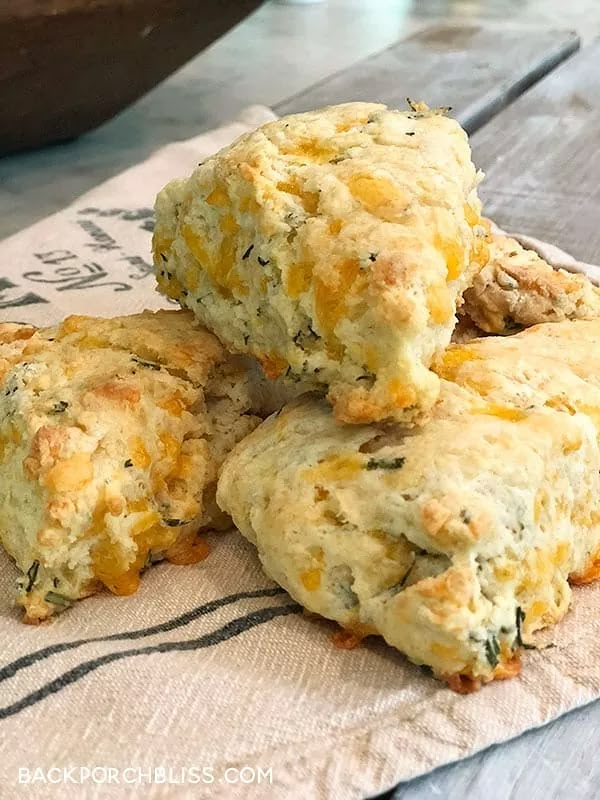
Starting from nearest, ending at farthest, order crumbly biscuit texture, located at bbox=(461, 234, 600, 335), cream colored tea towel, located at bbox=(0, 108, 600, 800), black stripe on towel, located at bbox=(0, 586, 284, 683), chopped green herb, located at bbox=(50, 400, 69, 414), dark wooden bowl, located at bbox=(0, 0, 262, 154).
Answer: cream colored tea towel, located at bbox=(0, 108, 600, 800) < black stripe on towel, located at bbox=(0, 586, 284, 683) < chopped green herb, located at bbox=(50, 400, 69, 414) < crumbly biscuit texture, located at bbox=(461, 234, 600, 335) < dark wooden bowl, located at bbox=(0, 0, 262, 154)

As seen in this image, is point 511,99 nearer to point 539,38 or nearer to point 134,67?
point 539,38

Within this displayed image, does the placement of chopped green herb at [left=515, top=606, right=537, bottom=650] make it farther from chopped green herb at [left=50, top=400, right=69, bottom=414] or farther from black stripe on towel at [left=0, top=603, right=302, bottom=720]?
chopped green herb at [left=50, top=400, right=69, bottom=414]

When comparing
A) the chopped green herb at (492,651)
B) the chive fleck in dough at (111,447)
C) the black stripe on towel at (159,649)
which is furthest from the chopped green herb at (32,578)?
the chopped green herb at (492,651)

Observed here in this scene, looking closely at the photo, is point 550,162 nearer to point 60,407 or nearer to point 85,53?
point 85,53

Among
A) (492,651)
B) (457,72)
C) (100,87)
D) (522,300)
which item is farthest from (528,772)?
(457,72)

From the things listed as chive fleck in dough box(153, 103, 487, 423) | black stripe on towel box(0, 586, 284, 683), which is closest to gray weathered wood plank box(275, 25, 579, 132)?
chive fleck in dough box(153, 103, 487, 423)
